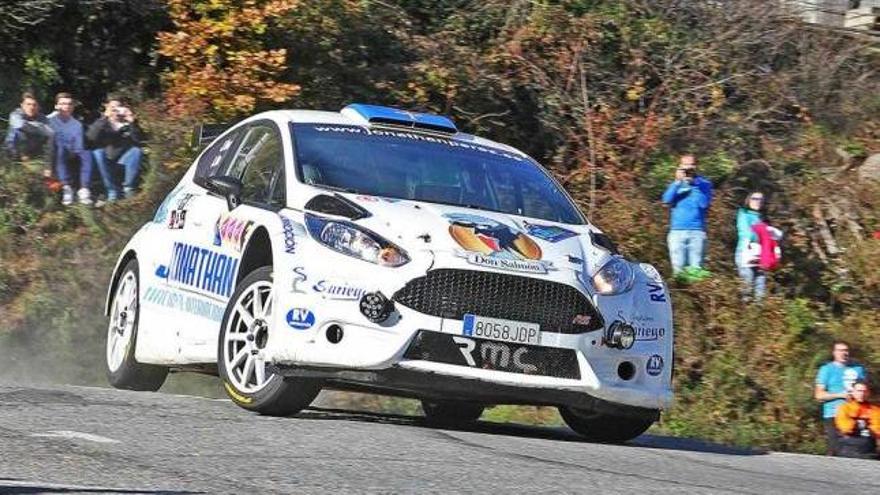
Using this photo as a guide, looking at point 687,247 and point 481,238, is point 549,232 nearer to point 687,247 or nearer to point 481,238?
point 481,238

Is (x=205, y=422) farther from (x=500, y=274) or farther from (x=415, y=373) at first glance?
(x=500, y=274)

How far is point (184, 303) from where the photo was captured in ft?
32.4

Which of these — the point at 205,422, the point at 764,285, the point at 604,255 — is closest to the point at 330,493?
the point at 205,422

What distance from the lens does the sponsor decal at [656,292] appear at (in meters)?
9.15

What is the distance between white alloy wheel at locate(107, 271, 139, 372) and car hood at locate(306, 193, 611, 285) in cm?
224

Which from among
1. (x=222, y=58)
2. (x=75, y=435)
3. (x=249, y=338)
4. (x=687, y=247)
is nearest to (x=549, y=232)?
(x=249, y=338)

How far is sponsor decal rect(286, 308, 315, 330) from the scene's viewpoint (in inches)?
333

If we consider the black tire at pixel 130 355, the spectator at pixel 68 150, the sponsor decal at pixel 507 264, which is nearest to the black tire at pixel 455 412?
the black tire at pixel 130 355

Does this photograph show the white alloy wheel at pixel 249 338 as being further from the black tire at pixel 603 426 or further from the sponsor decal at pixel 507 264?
the black tire at pixel 603 426

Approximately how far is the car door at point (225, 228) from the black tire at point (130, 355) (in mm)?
767

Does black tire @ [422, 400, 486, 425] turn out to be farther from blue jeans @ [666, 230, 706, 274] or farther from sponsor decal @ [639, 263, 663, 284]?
blue jeans @ [666, 230, 706, 274]

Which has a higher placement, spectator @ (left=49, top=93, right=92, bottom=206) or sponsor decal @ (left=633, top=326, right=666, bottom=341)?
spectator @ (left=49, top=93, right=92, bottom=206)

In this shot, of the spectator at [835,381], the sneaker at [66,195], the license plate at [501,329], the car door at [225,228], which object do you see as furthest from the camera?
the sneaker at [66,195]

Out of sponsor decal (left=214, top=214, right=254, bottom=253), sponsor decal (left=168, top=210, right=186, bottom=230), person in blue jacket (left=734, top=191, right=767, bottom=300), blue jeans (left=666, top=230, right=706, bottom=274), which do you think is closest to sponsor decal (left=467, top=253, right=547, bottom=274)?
sponsor decal (left=214, top=214, right=254, bottom=253)
